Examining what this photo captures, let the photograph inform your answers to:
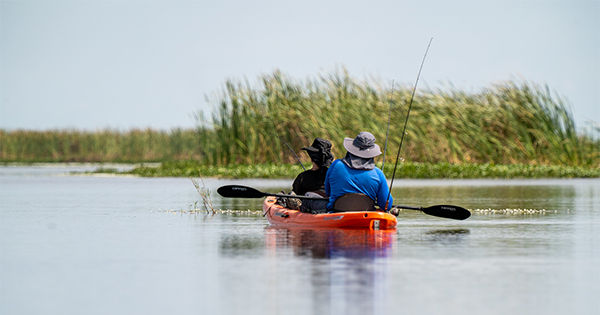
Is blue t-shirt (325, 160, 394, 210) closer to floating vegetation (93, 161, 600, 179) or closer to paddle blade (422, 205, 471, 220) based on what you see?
paddle blade (422, 205, 471, 220)

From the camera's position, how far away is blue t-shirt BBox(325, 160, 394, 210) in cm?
1238

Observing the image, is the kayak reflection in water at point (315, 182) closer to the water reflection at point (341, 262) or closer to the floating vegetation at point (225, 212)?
the water reflection at point (341, 262)

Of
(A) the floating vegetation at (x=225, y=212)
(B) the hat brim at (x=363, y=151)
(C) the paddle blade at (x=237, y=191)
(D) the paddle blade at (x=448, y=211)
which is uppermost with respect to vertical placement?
(B) the hat brim at (x=363, y=151)

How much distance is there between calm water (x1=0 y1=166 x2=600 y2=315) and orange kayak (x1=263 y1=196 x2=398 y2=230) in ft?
0.43

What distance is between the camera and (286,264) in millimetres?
9188

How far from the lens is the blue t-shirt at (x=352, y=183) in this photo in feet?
40.6

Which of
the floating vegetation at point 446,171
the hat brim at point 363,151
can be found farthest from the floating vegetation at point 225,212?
the floating vegetation at point 446,171

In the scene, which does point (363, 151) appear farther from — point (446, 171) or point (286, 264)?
point (446, 171)

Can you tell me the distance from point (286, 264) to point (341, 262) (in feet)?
1.85

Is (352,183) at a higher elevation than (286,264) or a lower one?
higher

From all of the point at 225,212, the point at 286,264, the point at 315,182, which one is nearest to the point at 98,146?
the point at 225,212

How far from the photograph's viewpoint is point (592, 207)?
1709 cm

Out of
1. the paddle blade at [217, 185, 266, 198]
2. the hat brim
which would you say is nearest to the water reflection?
the hat brim

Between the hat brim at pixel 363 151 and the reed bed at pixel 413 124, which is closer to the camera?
the hat brim at pixel 363 151
